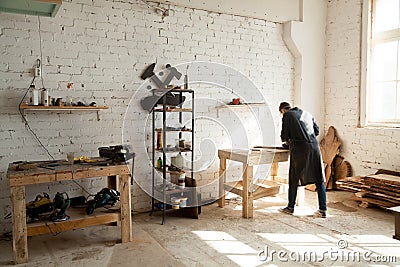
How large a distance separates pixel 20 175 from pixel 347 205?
4.11 m

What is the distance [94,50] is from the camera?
4.38m

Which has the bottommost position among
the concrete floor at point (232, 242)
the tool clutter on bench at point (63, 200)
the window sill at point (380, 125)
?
the concrete floor at point (232, 242)

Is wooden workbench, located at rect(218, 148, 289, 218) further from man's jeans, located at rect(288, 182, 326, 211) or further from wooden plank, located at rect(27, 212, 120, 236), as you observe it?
wooden plank, located at rect(27, 212, 120, 236)

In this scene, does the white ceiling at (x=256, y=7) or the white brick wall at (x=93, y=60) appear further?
the white ceiling at (x=256, y=7)

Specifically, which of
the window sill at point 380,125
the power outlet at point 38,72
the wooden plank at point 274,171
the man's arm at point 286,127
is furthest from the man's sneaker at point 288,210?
the power outlet at point 38,72

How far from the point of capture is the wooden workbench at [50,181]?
10.8ft

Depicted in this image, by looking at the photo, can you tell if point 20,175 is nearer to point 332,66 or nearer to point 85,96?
point 85,96

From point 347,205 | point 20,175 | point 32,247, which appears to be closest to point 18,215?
point 20,175

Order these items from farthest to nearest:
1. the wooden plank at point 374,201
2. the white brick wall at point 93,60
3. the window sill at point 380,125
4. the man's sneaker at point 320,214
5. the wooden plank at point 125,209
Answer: the window sill at point 380,125 < the wooden plank at point 374,201 < the man's sneaker at point 320,214 < the white brick wall at point 93,60 < the wooden plank at point 125,209

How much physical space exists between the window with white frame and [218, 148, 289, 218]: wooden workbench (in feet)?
6.29

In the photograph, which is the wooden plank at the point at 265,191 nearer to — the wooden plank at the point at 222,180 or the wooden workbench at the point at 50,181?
the wooden plank at the point at 222,180

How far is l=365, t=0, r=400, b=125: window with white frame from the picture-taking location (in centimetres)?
543

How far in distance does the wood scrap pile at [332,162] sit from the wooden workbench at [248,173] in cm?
142

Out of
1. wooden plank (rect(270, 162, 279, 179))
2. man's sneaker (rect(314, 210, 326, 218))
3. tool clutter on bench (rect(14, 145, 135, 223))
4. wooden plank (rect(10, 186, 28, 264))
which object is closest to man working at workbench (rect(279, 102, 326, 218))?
man's sneaker (rect(314, 210, 326, 218))
